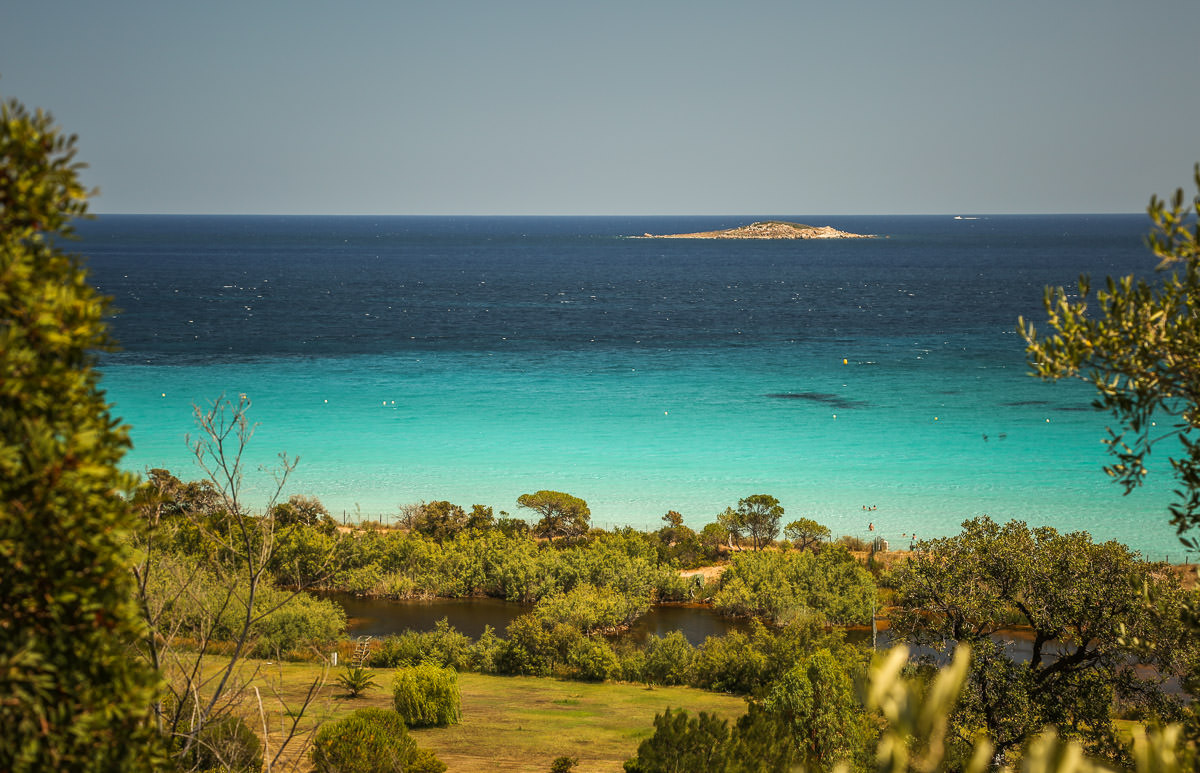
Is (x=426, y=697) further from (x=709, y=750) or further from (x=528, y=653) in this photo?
(x=528, y=653)

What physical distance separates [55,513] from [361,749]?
10.6 meters

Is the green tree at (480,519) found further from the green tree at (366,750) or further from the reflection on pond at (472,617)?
the green tree at (366,750)

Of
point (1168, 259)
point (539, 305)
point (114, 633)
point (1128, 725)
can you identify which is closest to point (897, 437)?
point (1128, 725)

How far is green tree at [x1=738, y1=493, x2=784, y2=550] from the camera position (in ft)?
118

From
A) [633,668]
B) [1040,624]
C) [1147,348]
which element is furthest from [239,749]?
[633,668]

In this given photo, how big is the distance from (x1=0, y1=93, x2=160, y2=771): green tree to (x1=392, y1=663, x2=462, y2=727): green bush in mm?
14007


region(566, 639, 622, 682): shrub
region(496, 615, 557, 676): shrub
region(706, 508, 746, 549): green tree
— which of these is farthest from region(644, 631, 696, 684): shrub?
region(706, 508, 746, 549): green tree

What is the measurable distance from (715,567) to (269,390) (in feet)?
118

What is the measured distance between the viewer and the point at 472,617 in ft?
98.2

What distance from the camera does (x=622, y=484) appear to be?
4184cm

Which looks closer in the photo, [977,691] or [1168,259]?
[1168,259]

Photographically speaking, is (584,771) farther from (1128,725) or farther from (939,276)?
(939,276)

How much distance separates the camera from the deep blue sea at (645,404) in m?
40.2

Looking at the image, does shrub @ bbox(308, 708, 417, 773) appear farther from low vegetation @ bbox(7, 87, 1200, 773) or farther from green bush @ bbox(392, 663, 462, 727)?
green bush @ bbox(392, 663, 462, 727)
